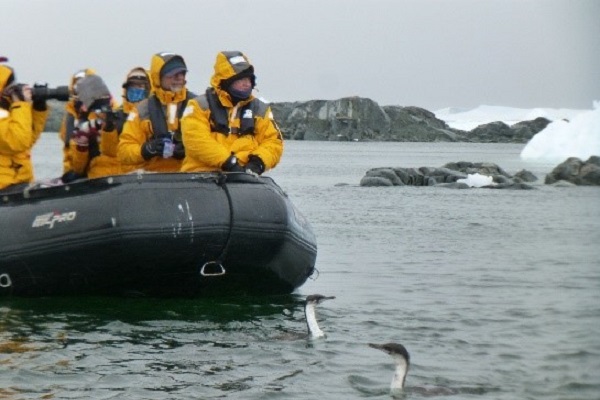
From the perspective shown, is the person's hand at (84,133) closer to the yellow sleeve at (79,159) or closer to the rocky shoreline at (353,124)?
the yellow sleeve at (79,159)

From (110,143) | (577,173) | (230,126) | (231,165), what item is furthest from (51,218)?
(577,173)

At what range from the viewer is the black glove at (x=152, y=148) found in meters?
10.2

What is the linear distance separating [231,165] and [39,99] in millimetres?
1710

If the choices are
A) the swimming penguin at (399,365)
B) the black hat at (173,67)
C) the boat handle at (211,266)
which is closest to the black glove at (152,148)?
the black hat at (173,67)

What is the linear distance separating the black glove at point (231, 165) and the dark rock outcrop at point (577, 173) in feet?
71.4

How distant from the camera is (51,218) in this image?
9680 millimetres

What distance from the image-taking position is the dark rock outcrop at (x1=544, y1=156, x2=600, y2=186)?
30.8 meters

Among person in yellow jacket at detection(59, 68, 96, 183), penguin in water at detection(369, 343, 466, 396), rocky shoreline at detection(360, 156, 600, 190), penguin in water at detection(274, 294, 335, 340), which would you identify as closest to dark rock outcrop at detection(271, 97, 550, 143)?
rocky shoreline at detection(360, 156, 600, 190)

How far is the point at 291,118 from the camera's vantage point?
448ft

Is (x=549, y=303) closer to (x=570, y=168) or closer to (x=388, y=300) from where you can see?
(x=388, y=300)

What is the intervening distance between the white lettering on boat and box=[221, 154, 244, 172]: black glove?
132 cm

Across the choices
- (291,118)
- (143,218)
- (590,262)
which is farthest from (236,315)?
(291,118)

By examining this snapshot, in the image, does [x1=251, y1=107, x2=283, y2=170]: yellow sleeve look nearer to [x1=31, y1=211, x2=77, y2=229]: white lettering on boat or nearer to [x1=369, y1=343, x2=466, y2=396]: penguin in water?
[x1=31, y1=211, x2=77, y2=229]: white lettering on boat

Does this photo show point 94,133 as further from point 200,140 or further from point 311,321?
point 311,321
